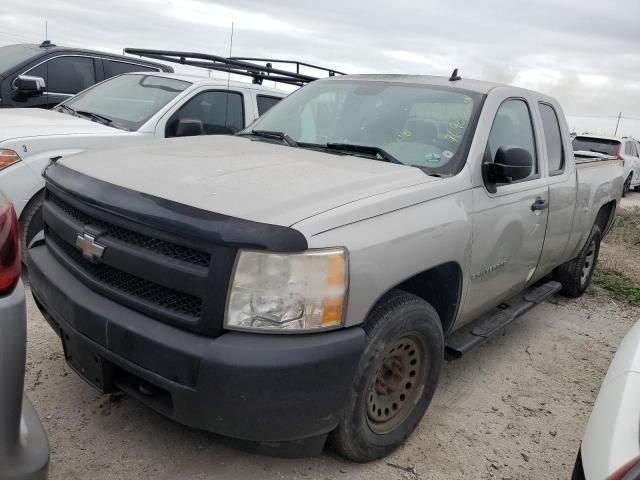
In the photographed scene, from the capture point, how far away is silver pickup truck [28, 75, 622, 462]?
206 cm

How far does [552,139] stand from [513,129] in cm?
74

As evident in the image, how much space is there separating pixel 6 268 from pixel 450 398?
2.63 meters

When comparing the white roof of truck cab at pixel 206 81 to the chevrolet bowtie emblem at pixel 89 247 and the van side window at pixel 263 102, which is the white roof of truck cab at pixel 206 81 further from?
the chevrolet bowtie emblem at pixel 89 247

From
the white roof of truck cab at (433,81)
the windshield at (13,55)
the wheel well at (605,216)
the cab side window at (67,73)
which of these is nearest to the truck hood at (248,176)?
the white roof of truck cab at (433,81)

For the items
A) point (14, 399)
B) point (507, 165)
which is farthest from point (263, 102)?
point (14, 399)

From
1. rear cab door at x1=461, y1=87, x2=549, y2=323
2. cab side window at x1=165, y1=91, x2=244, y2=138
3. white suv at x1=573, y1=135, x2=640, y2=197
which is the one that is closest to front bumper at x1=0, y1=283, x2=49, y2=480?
rear cab door at x1=461, y1=87, x2=549, y2=323

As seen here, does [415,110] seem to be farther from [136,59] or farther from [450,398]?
[136,59]

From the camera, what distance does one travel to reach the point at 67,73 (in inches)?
273

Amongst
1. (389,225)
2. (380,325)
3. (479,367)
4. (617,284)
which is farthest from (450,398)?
(617,284)

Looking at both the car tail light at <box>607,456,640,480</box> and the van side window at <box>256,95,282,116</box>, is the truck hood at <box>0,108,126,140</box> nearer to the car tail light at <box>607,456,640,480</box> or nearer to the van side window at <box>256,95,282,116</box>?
the van side window at <box>256,95,282,116</box>

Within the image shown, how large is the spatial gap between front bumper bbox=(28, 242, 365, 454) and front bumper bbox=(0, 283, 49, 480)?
1.65 ft

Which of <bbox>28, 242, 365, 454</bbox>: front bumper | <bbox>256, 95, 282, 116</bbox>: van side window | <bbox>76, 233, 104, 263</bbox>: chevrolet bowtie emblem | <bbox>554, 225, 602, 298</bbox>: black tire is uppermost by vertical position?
<bbox>256, 95, 282, 116</bbox>: van side window

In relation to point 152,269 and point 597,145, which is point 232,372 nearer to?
point 152,269

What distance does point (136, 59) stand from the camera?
738 centimetres
